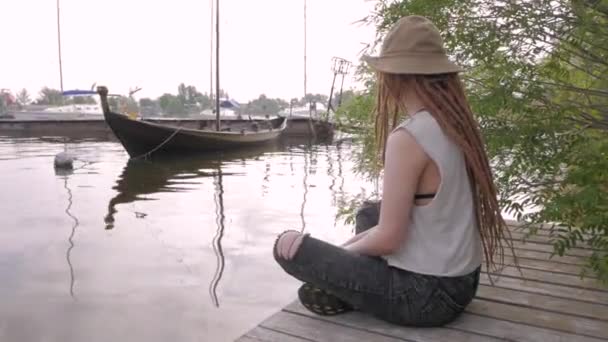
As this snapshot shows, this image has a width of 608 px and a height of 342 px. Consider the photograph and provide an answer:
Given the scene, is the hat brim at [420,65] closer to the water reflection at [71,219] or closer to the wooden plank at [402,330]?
the wooden plank at [402,330]

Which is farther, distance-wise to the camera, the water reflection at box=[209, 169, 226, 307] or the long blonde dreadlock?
the water reflection at box=[209, 169, 226, 307]

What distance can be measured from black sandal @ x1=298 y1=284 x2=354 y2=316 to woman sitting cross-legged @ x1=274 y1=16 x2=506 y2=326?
0.21ft

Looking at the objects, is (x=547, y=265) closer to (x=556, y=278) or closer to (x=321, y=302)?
(x=556, y=278)

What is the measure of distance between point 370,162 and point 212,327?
1982 millimetres

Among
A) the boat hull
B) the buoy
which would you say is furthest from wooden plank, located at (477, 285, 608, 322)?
the boat hull

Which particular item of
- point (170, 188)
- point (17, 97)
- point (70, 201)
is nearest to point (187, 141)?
point (170, 188)

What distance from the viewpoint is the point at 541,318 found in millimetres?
2131

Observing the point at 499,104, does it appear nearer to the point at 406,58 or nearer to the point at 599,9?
the point at 599,9

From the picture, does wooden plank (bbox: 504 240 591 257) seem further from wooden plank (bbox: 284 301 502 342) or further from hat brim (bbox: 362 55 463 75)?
hat brim (bbox: 362 55 463 75)

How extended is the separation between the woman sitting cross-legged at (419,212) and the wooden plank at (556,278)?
33.0 inches

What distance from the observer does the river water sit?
382cm

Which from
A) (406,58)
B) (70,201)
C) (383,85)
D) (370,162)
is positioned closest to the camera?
(406,58)

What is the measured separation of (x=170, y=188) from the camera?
1020 cm

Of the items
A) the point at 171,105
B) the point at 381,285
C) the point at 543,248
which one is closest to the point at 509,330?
the point at 381,285
